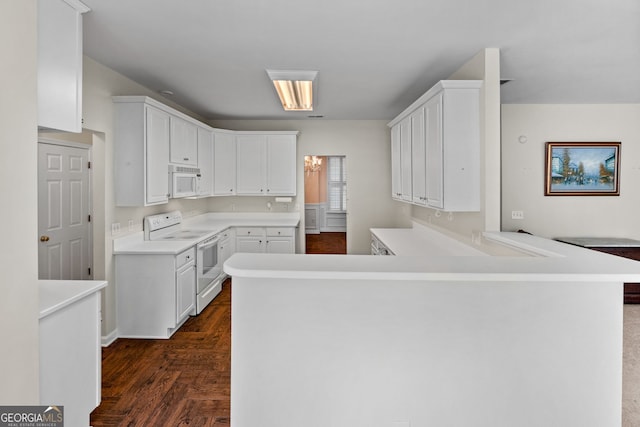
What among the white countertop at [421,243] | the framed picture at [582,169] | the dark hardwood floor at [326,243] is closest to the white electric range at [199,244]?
the white countertop at [421,243]

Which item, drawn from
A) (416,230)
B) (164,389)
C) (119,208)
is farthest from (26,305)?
(416,230)

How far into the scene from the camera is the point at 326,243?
9023mm

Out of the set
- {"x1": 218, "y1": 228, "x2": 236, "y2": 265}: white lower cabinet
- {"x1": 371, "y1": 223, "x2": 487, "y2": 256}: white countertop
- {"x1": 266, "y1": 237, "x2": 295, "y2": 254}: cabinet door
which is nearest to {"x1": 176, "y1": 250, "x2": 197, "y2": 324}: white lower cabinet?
{"x1": 218, "y1": 228, "x2": 236, "y2": 265}: white lower cabinet

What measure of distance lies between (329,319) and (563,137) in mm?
4865

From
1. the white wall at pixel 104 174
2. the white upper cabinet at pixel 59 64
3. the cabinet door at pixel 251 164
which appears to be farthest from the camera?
the cabinet door at pixel 251 164

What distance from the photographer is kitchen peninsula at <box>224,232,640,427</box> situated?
1.60 m

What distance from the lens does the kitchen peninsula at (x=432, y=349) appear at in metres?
1.60

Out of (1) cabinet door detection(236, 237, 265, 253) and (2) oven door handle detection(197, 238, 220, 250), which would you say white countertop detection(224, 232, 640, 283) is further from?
(1) cabinet door detection(236, 237, 265, 253)

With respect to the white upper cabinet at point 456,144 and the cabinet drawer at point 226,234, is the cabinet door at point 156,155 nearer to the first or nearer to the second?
the cabinet drawer at point 226,234

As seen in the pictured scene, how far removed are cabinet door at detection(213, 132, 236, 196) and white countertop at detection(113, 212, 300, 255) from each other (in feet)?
1.74

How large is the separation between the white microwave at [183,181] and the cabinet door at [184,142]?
0.31ft

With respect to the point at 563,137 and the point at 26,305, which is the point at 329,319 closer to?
the point at 26,305

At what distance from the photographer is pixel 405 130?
4051mm

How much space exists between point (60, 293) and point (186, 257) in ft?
5.97
